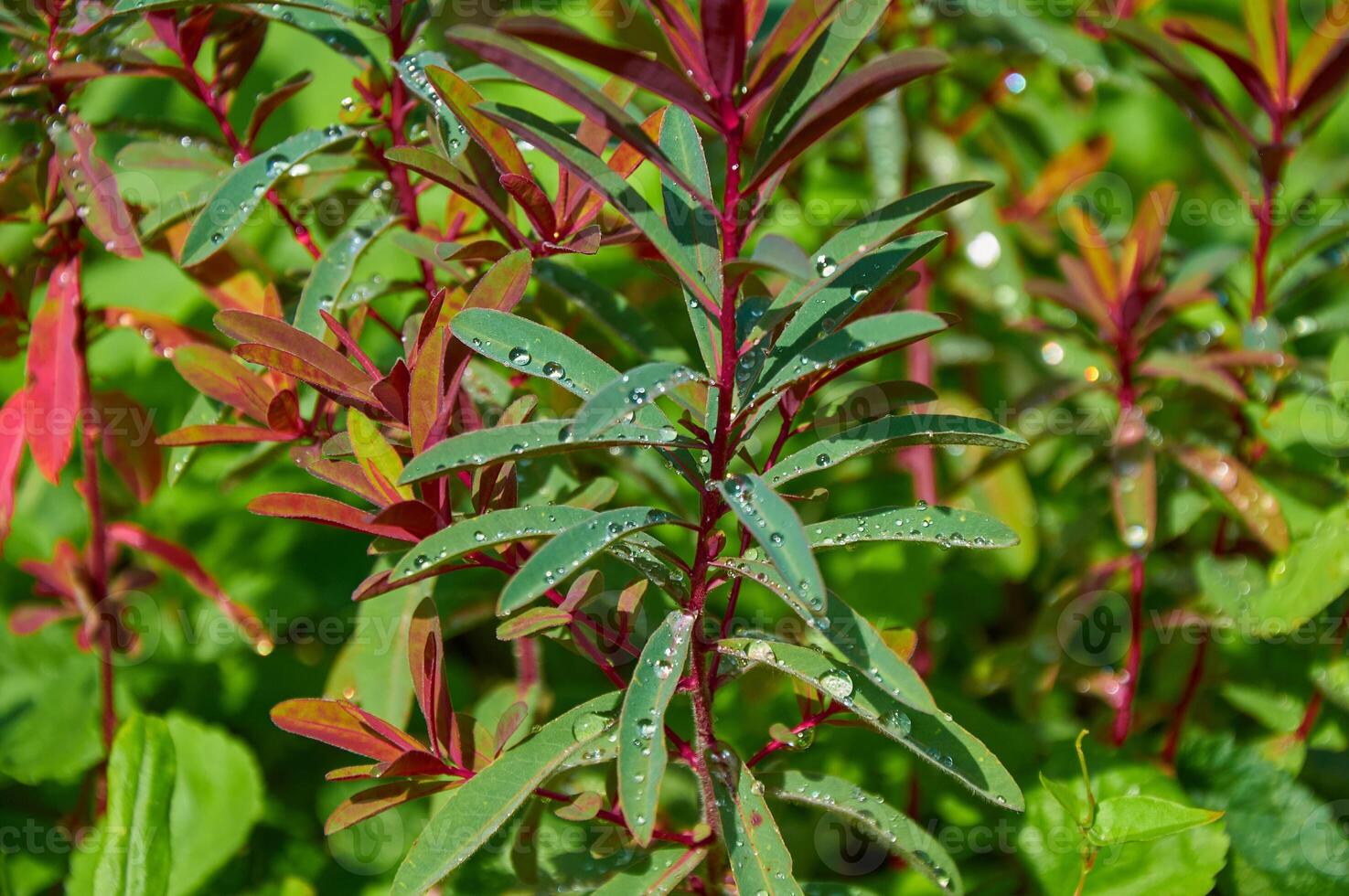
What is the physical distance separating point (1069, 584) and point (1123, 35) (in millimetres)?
686

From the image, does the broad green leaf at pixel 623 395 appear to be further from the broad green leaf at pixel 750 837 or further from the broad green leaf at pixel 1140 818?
the broad green leaf at pixel 1140 818

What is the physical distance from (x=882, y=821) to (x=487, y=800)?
320mm

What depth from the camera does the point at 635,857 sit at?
96 centimetres

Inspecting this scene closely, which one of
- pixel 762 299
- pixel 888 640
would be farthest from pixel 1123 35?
pixel 888 640

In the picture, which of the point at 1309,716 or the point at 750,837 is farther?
the point at 1309,716

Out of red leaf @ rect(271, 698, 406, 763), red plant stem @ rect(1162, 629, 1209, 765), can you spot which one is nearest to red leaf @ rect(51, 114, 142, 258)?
red leaf @ rect(271, 698, 406, 763)

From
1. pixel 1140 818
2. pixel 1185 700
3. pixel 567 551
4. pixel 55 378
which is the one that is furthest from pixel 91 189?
pixel 1185 700

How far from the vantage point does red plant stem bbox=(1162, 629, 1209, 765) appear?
1388mm

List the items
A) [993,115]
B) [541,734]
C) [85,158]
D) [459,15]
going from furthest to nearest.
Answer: [993,115] → [459,15] → [85,158] → [541,734]

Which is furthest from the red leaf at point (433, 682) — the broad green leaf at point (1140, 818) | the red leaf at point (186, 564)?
the broad green leaf at point (1140, 818)

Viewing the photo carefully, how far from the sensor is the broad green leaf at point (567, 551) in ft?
2.20

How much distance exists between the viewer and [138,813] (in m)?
1.11

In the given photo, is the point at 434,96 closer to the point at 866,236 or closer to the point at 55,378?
the point at 866,236

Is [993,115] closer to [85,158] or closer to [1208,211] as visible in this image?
[1208,211]
